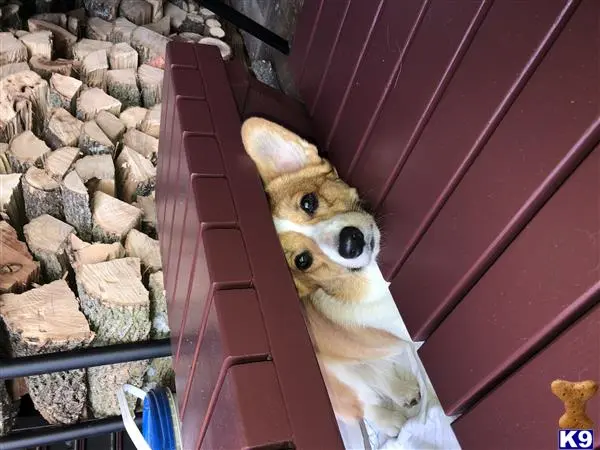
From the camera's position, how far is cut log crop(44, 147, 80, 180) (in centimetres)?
160

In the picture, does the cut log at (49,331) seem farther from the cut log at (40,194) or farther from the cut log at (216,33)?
the cut log at (216,33)

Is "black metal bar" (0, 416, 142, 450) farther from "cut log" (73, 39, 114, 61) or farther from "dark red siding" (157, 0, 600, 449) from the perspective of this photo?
"cut log" (73, 39, 114, 61)

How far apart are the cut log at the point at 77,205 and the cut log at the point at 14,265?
5.4 inches

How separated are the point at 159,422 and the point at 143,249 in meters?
0.47

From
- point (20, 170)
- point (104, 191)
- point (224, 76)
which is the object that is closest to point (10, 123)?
point (20, 170)

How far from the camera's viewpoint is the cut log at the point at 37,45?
76.0 inches

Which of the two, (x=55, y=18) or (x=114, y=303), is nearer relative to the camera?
(x=114, y=303)

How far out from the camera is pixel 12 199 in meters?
1.57

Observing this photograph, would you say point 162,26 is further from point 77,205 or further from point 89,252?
point 89,252

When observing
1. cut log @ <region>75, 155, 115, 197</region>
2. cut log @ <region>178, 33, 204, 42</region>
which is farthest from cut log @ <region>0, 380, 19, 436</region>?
cut log @ <region>178, 33, 204, 42</region>

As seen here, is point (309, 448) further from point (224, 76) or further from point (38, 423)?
point (38, 423)

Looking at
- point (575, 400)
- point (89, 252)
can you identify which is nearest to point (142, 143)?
point (89, 252)

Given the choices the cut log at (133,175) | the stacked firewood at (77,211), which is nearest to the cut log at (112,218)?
the stacked firewood at (77,211)

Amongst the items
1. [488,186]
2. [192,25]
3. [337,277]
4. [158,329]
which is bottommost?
[158,329]
